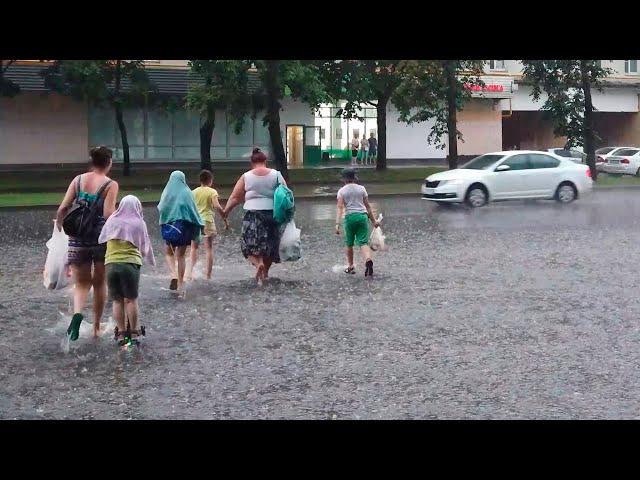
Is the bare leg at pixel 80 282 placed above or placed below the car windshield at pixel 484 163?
below

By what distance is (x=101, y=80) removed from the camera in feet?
130

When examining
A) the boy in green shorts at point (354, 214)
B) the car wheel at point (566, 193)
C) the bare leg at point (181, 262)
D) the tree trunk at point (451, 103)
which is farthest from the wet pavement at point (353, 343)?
the tree trunk at point (451, 103)

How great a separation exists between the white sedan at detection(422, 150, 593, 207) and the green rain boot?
17.7m

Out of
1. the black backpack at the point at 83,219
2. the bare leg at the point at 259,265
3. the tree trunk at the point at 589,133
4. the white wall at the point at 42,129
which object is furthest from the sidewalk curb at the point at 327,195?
the white wall at the point at 42,129

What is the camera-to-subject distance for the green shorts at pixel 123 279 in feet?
29.9

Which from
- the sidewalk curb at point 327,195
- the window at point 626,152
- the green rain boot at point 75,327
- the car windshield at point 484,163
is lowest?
the green rain boot at point 75,327

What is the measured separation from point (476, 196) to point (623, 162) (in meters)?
19.4

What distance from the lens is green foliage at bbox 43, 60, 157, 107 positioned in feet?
128

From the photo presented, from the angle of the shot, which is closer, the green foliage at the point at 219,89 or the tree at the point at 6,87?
the green foliage at the point at 219,89

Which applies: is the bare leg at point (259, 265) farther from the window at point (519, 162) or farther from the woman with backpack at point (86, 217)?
the window at point (519, 162)

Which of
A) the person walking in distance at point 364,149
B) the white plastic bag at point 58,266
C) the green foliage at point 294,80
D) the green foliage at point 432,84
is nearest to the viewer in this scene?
the white plastic bag at point 58,266

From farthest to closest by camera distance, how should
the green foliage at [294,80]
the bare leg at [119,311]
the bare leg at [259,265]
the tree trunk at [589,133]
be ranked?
the tree trunk at [589,133] < the green foliage at [294,80] < the bare leg at [259,265] < the bare leg at [119,311]

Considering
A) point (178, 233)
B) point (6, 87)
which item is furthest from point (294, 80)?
point (178, 233)
